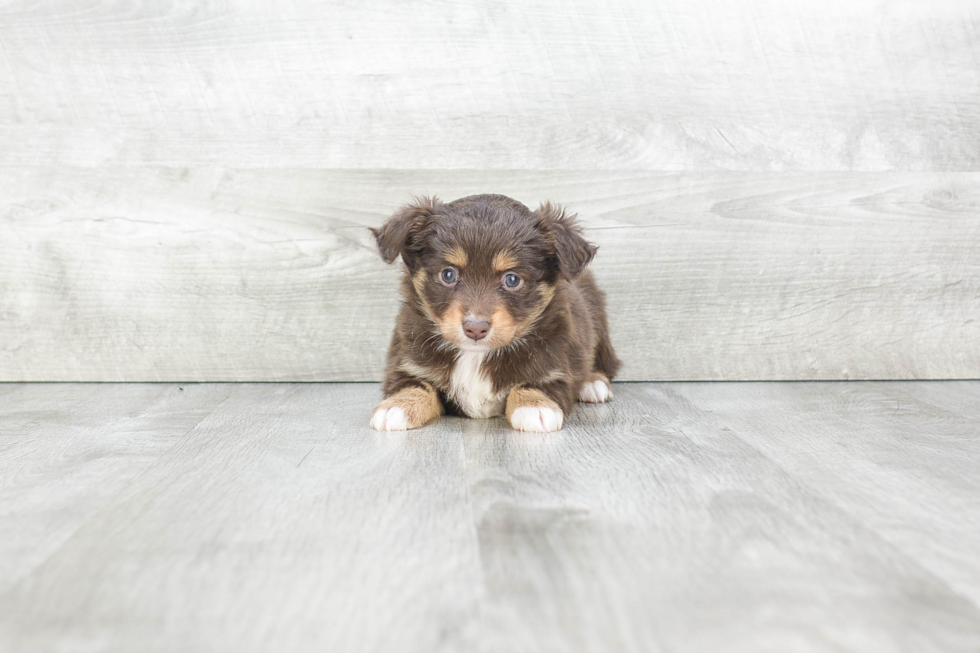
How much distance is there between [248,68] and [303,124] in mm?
325

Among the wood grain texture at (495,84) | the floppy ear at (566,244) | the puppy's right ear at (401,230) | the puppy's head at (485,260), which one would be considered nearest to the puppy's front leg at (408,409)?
the puppy's head at (485,260)

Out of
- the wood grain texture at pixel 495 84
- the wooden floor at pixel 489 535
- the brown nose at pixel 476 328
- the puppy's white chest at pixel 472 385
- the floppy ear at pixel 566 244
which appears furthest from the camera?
the wood grain texture at pixel 495 84

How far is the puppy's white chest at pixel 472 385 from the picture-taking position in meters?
2.71

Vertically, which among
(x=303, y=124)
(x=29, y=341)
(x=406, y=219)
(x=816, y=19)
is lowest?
(x=29, y=341)

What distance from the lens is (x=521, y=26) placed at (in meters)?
3.35

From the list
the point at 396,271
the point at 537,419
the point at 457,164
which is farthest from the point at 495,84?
the point at 537,419

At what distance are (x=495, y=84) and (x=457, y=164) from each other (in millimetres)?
379

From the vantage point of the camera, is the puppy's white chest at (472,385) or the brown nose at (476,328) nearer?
the brown nose at (476,328)

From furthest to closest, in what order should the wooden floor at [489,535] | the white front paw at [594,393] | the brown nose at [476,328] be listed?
1. the white front paw at [594,393]
2. the brown nose at [476,328]
3. the wooden floor at [489,535]

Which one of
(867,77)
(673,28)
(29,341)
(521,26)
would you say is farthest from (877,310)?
(29,341)

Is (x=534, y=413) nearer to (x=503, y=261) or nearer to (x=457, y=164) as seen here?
(x=503, y=261)

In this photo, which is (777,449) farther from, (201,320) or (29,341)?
(29,341)

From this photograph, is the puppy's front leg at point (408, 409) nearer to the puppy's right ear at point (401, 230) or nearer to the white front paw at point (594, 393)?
the puppy's right ear at point (401, 230)

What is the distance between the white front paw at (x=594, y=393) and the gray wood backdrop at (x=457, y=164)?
19.6 inches
